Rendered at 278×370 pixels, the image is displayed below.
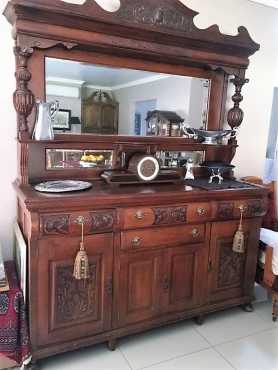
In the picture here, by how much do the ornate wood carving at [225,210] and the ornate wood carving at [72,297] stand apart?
868 mm

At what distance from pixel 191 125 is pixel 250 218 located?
801mm

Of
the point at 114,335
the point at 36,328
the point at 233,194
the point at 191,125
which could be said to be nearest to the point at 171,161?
the point at 191,125

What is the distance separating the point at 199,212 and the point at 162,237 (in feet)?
0.96

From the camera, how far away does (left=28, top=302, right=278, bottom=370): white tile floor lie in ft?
6.07

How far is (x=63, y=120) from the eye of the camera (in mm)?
2012

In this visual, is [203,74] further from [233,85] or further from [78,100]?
Result: [78,100]

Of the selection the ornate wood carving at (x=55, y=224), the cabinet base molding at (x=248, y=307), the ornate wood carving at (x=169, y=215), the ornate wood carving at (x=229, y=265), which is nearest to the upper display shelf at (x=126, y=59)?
the ornate wood carving at (x=55, y=224)

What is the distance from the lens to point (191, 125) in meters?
2.43

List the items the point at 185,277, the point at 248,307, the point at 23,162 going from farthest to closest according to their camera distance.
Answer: the point at 248,307
the point at 185,277
the point at 23,162

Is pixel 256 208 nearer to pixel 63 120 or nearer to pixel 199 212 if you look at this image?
pixel 199 212

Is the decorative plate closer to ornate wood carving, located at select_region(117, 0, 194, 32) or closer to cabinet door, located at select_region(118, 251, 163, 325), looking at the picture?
cabinet door, located at select_region(118, 251, 163, 325)

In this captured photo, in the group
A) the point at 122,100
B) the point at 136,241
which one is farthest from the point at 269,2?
the point at 136,241

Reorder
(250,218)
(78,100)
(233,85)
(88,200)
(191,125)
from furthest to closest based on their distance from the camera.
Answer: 1. (233,85)
2. (191,125)
3. (250,218)
4. (78,100)
5. (88,200)

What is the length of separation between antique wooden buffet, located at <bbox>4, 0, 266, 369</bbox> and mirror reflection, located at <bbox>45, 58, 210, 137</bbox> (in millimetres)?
55
